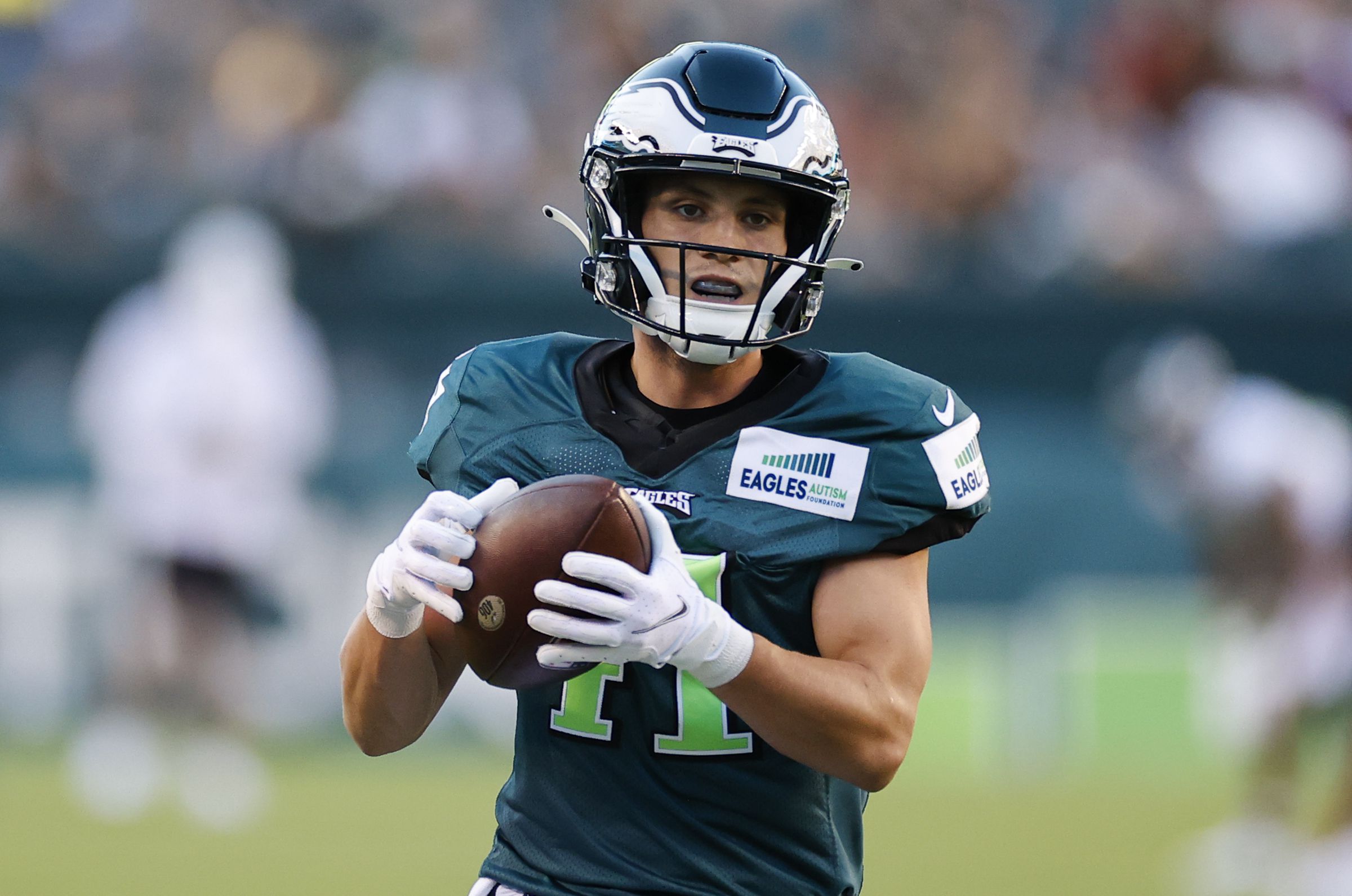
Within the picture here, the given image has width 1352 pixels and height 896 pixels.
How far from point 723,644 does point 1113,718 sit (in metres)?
6.15

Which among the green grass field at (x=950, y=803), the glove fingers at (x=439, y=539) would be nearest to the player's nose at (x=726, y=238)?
the glove fingers at (x=439, y=539)

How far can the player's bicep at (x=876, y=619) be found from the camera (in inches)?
90.7

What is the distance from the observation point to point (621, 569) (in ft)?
6.86

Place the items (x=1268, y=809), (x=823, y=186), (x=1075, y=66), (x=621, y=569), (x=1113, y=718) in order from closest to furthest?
1. (x=621, y=569)
2. (x=823, y=186)
3. (x=1268, y=809)
4. (x=1113, y=718)
5. (x=1075, y=66)

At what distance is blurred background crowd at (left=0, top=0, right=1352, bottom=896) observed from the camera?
7625 millimetres

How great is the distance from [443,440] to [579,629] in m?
0.57

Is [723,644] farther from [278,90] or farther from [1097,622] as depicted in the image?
[278,90]

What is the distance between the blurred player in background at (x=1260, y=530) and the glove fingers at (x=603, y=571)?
17.6 ft

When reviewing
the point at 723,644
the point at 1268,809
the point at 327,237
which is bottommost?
the point at 1268,809

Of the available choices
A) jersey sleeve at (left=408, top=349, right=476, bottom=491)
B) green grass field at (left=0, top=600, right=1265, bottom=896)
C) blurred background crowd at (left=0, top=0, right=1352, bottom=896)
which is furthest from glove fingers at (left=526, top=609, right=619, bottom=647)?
blurred background crowd at (left=0, top=0, right=1352, bottom=896)

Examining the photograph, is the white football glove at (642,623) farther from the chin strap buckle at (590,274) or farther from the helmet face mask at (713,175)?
the chin strap buckle at (590,274)

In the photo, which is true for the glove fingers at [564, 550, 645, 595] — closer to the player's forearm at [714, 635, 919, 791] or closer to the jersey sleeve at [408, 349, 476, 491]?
the player's forearm at [714, 635, 919, 791]

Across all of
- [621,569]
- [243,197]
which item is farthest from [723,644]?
[243,197]

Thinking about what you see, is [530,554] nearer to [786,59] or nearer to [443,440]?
[443,440]
